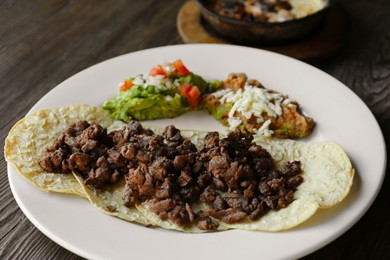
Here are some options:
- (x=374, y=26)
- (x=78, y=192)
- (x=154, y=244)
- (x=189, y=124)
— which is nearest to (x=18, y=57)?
(x=189, y=124)

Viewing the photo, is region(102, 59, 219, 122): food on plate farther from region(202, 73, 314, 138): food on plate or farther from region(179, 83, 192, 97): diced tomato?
region(202, 73, 314, 138): food on plate

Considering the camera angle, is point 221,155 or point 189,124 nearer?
point 221,155

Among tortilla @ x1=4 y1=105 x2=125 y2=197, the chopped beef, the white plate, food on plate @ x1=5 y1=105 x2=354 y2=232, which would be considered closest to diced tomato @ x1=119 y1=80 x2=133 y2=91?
the white plate

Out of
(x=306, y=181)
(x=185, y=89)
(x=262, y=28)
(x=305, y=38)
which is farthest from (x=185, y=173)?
(x=305, y=38)

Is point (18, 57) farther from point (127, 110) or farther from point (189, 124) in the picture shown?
point (189, 124)

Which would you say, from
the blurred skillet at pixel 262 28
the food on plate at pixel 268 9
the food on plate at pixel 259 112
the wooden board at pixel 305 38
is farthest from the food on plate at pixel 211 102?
the food on plate at pixel 268 9

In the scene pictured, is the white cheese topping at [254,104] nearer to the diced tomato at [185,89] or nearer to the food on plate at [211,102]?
the food on plate at [211,102]

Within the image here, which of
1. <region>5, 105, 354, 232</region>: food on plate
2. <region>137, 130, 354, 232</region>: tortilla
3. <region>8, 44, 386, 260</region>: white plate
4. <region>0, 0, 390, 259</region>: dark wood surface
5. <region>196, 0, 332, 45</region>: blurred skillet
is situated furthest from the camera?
<region>196, 0, 332, 45</region>: blurred skillet
